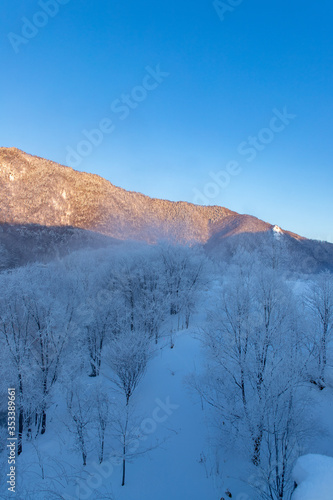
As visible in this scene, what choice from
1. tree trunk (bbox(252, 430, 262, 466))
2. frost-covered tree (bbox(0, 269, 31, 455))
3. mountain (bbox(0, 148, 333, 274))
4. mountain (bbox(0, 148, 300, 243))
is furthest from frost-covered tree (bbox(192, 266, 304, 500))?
mountain (bbox(0, 148, 300, 243))

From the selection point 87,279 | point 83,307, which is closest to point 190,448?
point 83,307

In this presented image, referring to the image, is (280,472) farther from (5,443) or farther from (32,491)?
(5,443)

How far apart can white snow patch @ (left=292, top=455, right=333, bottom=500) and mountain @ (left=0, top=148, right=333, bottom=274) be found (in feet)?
206

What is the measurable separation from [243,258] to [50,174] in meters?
94.7

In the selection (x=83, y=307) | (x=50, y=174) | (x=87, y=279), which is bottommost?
(x=83, y=307)

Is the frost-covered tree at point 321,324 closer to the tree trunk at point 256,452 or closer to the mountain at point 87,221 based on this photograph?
the tree trunk at point 256,452

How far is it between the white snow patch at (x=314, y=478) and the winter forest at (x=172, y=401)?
3053 millimetres

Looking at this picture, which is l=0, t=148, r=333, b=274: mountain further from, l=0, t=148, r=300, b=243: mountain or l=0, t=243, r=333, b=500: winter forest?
l=0, t=243, r=333, b=500: winter forest

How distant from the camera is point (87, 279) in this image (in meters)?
25.1

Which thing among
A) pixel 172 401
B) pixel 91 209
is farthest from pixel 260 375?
pixel 91 209

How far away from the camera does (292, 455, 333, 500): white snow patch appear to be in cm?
358

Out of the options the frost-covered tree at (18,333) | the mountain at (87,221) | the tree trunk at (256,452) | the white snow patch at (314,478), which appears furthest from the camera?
the mountain at (87,221)

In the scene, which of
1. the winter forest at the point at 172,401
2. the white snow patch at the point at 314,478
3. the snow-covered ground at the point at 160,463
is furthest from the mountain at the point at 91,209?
the white snow patch at the point at 314,478

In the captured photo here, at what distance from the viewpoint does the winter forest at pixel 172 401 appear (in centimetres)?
966
